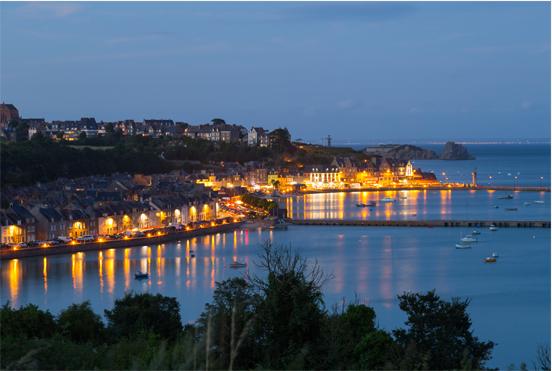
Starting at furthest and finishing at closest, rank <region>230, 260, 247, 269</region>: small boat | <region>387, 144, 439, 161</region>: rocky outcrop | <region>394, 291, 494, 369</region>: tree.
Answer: <region>387, 144, 439, 161</region>: rocky outcrop
<region>230, 260, 247, 269</region>: small boat
<region>394, 291, 494, 369</region>: tree

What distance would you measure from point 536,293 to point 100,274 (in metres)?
3.96

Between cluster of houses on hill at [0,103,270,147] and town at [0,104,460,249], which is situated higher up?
cluster of houses on hill at [0,103,270,147]

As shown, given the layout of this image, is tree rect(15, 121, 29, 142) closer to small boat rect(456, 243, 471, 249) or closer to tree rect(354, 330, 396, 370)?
small boat rect(456, 243, 471, 249)

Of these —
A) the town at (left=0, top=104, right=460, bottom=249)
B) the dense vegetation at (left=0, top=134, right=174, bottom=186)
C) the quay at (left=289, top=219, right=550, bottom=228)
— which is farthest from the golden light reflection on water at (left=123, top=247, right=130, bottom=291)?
the dense vegetation at (left=0, top=134, right=174, bottom=186)

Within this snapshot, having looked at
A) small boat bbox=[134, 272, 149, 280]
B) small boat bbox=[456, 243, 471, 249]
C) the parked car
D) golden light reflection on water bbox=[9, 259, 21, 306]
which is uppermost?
the parked car

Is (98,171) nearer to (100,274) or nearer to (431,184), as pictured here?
(431,184)

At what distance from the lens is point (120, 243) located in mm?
11086

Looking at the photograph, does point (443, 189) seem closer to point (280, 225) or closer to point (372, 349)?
point (280, 225)

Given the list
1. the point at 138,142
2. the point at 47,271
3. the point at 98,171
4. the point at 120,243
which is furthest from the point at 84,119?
the point at 47,271

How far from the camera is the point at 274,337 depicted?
263cm

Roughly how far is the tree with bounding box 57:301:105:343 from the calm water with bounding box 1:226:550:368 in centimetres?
189

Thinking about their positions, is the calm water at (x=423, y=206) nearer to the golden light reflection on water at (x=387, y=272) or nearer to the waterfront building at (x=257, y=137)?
the golden light reflection on water at (x=387, y=272)

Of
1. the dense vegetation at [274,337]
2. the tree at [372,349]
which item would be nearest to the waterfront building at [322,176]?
the dense vegetation at [274,337]

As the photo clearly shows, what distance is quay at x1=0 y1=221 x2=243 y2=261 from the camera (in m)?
9.93
